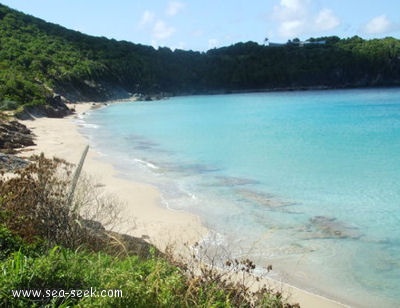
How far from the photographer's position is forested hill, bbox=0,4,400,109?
260ft

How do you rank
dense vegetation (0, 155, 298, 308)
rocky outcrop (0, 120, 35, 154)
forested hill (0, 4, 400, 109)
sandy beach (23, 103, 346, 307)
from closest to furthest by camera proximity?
dense vegetation (0, 155, 298, 308)
sandy beach (23, 103, 346, 307)
rocky outcrop (0, 120, 35, 154)
forested hill (0, 4, 400, 109)

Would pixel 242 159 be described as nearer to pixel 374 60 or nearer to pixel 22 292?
pixel 22 292

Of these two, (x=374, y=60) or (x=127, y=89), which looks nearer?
(x=127, y=89)

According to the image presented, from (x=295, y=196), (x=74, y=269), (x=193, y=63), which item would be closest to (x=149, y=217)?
(x=295, y=196)

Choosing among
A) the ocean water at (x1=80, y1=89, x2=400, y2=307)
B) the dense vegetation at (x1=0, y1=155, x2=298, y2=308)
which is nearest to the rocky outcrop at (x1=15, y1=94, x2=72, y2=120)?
the ocean water at (x1=80, y1=89, x2=400, y2=307)

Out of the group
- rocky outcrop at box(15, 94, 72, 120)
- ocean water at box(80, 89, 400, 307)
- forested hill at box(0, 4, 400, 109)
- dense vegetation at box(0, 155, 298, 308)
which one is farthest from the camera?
forested hill at box(0, 4, 400, 109)

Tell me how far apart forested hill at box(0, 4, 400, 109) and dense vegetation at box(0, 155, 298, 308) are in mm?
63926

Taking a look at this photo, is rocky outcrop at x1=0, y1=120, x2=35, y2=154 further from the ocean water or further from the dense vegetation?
the dense vegetation

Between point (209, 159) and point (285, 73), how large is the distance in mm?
110126

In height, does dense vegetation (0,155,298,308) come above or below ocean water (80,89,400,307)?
above

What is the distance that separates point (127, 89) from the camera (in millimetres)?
99062

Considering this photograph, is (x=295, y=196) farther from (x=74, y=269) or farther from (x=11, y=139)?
(x=11, y=139)

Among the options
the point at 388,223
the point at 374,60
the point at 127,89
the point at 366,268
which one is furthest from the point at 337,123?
the point at 374,60

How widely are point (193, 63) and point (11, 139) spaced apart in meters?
117
